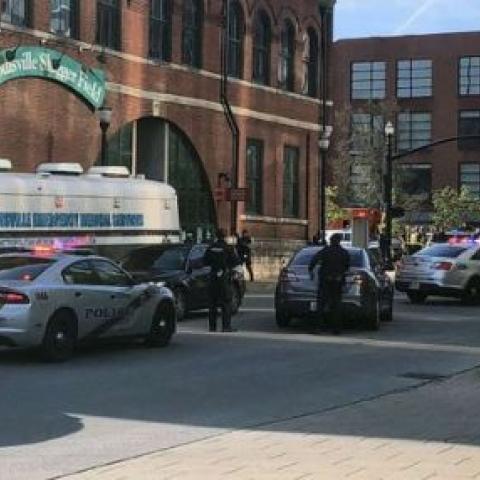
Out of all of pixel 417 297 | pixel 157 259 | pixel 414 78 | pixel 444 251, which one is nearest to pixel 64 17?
pixel 157 259

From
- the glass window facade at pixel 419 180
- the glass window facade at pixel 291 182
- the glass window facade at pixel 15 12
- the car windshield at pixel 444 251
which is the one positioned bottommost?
the car windshield at pixel 444 251

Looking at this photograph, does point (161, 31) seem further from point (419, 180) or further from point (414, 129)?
point (414, 129)

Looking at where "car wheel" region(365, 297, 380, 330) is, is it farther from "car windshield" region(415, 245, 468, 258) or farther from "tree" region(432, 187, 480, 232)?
"tree" region(432, 187, 480, 232)

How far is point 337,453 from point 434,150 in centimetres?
7951

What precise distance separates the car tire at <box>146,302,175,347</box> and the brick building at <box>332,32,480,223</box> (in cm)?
6951

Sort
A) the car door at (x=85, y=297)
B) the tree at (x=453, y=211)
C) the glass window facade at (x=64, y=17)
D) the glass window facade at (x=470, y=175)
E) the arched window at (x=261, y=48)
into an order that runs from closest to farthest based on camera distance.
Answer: the car door at (x=85, y=297) < the glass window facade at (x=64, y=17) < the arched window at (x=261, y=48) < the tree at (x=453, y=211) < the glass window facade at (x=470, y=175)

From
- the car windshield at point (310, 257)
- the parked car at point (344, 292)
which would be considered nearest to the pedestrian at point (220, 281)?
the parked car at point (344, 292)

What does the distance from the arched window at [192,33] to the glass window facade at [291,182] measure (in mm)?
6762

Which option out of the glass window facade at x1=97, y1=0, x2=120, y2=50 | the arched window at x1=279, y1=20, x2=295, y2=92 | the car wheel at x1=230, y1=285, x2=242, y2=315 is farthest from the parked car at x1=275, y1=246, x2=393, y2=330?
the arched window at x1=279, y1=20, x2=295, y2=92

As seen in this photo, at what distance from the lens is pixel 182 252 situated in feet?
66.4

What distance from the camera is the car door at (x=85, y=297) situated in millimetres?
13508

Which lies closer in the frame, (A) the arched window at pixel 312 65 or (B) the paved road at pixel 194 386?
(B) the paved road at pixel 194 386

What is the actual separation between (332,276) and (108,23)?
16305 mm

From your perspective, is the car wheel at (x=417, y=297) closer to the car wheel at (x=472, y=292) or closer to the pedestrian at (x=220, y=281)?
the car wheel at (x=472, y=292)
